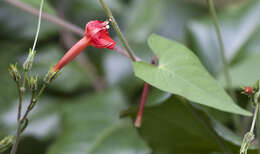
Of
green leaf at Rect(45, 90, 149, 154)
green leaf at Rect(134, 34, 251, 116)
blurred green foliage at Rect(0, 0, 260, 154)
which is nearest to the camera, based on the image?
green leaf at Rect(134, 34, 251, 116)

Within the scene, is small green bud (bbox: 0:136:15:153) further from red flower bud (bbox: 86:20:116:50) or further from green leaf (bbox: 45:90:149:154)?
green leaf (bbox: 45:90:149:154)

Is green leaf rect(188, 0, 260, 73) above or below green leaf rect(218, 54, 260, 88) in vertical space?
below

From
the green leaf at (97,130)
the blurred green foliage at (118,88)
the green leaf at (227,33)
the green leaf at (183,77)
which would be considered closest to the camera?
the green leaf at (183,77)

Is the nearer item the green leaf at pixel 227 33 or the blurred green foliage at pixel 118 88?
the blurred green foliage at pixel 118 88

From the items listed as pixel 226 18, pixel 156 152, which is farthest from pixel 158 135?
pixel 226 18

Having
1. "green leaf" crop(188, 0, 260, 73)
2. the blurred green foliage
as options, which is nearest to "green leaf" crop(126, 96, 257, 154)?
the blurred green foliage

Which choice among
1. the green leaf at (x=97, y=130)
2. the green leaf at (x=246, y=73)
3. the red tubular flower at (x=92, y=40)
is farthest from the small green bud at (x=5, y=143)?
the green leaf at (x=246, y=73)

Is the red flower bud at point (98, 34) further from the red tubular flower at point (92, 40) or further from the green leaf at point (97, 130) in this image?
the green leaf at point (97, 130)

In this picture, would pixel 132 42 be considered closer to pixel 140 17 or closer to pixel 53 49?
pixel 140 17

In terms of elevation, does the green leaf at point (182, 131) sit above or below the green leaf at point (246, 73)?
above
